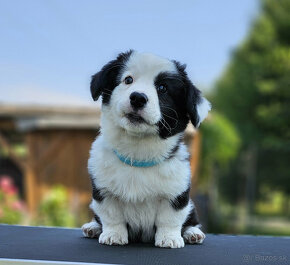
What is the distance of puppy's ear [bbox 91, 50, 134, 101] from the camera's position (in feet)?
7.17

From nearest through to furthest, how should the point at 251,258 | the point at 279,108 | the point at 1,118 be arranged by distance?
the point at 251,258, the point at 1,118, the point at 279,108

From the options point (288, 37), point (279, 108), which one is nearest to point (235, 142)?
point (279, 108)

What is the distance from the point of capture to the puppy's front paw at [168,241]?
7.22 feet

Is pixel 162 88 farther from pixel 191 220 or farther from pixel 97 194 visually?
pixel 191 220

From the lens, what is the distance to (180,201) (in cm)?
222

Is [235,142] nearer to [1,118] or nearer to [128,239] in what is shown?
[1,118]

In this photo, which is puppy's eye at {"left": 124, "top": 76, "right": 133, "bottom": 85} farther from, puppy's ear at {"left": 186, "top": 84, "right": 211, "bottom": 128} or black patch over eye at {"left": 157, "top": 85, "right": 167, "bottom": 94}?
puppy's ear at {"left": 186, "top": 84, "right": 211, "bottom": 128}

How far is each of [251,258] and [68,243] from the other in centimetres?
85

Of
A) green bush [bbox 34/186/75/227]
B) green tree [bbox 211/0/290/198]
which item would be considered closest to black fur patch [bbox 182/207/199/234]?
green bush [bbox 34/186/75/227]

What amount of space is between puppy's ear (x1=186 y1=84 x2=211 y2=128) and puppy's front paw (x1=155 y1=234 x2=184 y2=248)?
1.70ft

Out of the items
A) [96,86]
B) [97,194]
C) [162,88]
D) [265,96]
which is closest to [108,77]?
[96,86]

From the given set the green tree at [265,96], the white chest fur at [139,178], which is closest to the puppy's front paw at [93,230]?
the white chest fur at [139,178]

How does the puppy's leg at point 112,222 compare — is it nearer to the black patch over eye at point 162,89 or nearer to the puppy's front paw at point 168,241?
the puppy's front paw at point 168,241

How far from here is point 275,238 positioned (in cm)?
286
